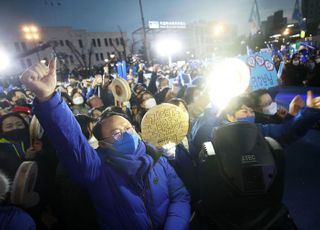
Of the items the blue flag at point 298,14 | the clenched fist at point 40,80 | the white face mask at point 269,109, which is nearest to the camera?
the clenched fist at point 40,80

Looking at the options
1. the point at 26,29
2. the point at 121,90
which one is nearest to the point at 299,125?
the point at 121,90

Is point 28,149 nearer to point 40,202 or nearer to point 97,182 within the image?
point 40,202

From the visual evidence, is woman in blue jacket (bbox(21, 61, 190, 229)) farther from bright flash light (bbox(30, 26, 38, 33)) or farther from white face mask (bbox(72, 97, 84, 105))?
bright flash light (bbox(30, 26, 38, 33))

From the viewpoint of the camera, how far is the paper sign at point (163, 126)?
2242 mm

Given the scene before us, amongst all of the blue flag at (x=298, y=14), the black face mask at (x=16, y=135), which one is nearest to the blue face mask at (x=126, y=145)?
the black face mask at (x=16, y=135)

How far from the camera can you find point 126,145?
188 centimetres

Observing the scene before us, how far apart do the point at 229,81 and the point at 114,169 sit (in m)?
2.07

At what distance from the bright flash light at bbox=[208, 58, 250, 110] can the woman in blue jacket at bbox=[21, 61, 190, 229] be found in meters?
1.38

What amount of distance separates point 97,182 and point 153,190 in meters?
0.43

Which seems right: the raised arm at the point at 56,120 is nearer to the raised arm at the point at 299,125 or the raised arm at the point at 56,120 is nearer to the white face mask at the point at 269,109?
the raised arm at the point at 299,125

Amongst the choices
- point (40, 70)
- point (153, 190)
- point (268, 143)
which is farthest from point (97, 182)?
point (268, 143)

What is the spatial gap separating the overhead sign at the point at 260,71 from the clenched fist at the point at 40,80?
3391 millimetres

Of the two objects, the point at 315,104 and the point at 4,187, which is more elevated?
the point at 315,104

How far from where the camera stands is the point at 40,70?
58.6 inches
